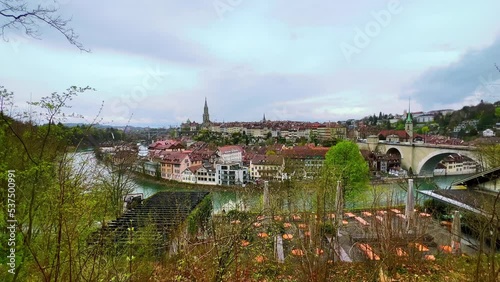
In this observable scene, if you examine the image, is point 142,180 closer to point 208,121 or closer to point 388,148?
point 388,148

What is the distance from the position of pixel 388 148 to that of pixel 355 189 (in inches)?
890

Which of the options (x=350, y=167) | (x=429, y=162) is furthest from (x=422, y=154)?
(x=350, y=167)

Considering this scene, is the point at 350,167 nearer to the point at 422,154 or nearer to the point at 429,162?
the point at 422,154

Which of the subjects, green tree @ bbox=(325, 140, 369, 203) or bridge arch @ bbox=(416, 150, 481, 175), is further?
bridge arch @ bbox=(416, 150, 481, 175)

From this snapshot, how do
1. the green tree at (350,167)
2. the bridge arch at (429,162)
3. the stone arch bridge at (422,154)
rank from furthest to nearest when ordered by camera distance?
1. the bridge arch at (429,162)
2. the stone arch bridge at (422,154)
3. the green tree at (350,167)

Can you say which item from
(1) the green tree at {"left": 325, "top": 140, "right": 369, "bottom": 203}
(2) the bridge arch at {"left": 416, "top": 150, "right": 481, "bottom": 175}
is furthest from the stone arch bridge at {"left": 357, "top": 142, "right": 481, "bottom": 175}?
(1) the green tree at {"left": 325, "top": 140, "right": 369, "bottom": 203}

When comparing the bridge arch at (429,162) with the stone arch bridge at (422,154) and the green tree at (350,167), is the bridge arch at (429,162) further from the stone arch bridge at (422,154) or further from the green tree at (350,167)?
the green tree at (350,167)

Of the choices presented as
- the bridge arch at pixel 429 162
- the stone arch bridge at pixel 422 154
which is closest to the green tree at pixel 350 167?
the stone arch bridge at pixel 422 154

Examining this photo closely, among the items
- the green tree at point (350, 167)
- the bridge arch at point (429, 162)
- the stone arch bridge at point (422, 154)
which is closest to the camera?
the green tree at point (350, 167)

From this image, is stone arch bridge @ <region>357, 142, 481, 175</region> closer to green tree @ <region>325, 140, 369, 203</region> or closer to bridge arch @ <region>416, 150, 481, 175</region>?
bridge arch @ <region>416, 150, 481, 175</region>

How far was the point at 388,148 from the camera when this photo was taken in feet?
108

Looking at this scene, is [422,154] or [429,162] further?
[422,154]

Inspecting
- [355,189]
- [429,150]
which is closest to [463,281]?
[355,189]

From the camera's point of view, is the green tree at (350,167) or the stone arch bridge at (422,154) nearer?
the green tree at (350,167)
